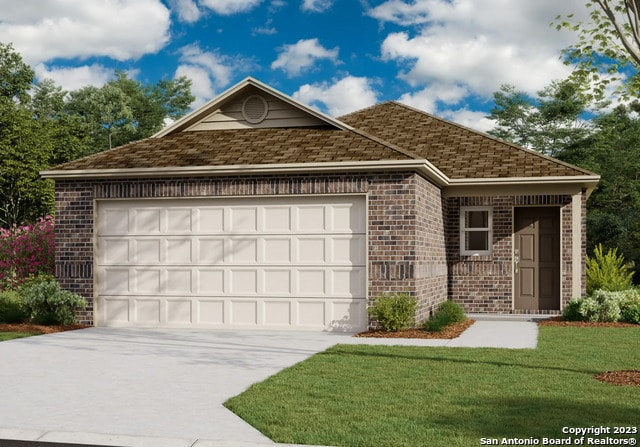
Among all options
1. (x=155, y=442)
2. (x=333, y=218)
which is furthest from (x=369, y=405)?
(x=333, y=218)

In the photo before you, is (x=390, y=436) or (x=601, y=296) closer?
(x=390, y=436)

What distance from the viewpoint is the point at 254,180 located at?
1534cm

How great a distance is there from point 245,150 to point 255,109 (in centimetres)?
186

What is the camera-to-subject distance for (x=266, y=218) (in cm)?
1547

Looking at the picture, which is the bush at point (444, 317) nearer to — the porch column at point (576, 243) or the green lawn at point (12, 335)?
the porch column at point (576, 243)

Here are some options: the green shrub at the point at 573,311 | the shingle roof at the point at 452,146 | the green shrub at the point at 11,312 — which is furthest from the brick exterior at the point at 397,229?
the green shrub at the point at 573,311

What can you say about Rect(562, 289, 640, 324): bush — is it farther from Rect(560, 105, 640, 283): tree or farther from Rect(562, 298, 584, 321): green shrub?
Rect(560, 105, 640, 283): tree

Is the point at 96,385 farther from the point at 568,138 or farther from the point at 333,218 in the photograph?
the point at 568,138


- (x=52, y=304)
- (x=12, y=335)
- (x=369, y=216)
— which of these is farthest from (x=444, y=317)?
(x=12, y=335)

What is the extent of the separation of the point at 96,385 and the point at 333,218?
7.09 meters

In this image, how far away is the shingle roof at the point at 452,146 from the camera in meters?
18.3

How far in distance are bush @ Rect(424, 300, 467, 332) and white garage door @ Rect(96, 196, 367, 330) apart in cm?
133

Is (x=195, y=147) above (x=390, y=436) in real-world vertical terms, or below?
above

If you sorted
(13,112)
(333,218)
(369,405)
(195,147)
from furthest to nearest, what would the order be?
(13,112), (195,147), (333,218), (369,405)
